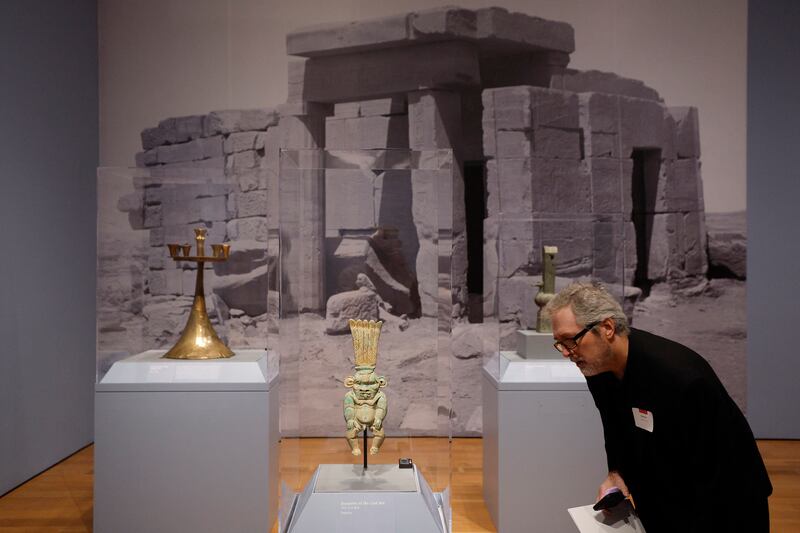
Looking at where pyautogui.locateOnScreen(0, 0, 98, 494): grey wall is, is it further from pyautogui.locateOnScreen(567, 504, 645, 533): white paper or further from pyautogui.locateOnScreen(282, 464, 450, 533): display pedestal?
pyautogui.locateOnScreen(567, 504, 645, 533): white paper

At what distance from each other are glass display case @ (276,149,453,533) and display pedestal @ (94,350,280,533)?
0.28 m

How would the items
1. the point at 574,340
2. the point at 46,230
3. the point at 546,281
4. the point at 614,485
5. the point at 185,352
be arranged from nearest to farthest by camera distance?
1. the point at 574,340
2. the point at 614,485
3. the point at 185,352
4. the point at 546,281
5. the point at 46,230

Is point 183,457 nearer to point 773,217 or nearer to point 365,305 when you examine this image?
point 365,305

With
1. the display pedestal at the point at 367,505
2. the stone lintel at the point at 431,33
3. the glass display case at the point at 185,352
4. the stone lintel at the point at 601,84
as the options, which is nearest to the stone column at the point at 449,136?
the stone lintel at the point at 431,33

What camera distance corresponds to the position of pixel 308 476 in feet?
9.11

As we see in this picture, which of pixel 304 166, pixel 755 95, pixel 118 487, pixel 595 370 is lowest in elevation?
pixel 118 487

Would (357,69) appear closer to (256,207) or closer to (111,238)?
(256,207)

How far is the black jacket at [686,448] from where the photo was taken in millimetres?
1674

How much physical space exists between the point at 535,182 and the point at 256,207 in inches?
91.3

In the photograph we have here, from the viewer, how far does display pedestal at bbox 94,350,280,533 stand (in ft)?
9.94

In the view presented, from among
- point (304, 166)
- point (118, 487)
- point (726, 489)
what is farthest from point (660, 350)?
point (118, 487)

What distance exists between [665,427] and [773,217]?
3.85m

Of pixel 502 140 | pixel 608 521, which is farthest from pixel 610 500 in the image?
pixel 502 140

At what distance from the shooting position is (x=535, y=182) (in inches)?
194
